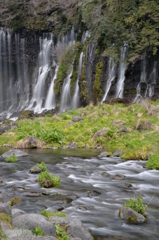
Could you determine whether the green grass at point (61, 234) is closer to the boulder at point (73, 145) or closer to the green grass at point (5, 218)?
the green grass at point (5, 218)

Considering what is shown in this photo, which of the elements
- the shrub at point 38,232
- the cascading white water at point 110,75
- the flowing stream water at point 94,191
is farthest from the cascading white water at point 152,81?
the shrub at point 38,232

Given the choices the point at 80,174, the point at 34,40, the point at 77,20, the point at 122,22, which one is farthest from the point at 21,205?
the point at 34,40

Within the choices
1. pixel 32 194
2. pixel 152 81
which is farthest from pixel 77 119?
pixel 32 194

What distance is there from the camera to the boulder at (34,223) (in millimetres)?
4637

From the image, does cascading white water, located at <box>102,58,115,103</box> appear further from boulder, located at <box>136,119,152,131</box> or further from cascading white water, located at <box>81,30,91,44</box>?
boulder, located at <box>136,119,152,131</box>

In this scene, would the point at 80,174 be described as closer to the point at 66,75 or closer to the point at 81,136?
the point at 81,136

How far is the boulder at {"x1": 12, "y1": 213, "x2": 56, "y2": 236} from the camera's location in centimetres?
464

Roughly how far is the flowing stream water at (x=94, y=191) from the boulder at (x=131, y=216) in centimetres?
13

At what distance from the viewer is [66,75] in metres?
37.5

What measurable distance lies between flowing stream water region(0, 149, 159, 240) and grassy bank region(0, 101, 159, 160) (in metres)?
3.49

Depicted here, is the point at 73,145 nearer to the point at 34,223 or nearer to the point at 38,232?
the point at 34,223

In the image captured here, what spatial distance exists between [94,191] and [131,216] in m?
2.27

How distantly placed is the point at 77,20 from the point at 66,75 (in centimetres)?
959

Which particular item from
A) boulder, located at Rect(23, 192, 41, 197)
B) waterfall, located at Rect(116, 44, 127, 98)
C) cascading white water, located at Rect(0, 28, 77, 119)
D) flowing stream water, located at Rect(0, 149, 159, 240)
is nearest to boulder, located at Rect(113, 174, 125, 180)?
flowing stream water, located at Rect(0, 149, 159, 240)
